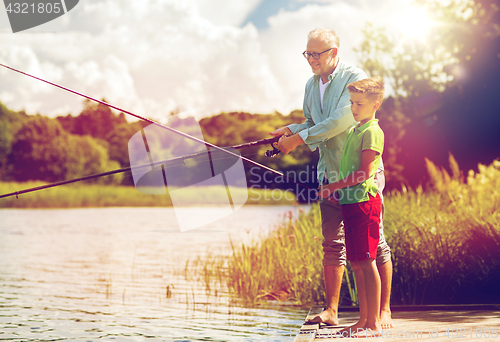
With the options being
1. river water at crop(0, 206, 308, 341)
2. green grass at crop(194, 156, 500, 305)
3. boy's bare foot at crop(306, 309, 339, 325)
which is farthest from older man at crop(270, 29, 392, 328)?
green grass at crop(194, 156, 500, 305)

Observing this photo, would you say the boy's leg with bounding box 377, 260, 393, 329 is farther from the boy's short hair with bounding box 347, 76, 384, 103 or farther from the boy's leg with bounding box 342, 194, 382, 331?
the boy's short hair with bounding box 347, 76, 384, 103

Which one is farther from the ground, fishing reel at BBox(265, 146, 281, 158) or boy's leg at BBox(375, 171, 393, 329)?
fishing reel at BBox(265, 146, 281, 158)

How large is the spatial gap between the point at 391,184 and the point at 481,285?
48.2 feet

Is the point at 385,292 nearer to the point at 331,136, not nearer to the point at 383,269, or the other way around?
the point at 383,269

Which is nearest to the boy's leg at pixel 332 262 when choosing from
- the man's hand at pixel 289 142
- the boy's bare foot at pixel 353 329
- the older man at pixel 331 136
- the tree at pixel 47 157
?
the older man at pixel 331 136

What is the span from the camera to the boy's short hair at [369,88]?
110 inches

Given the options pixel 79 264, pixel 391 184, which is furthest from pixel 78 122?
pixel 79 264

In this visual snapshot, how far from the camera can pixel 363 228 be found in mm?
2787

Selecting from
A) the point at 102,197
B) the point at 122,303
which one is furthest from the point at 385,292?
the point at 102,197

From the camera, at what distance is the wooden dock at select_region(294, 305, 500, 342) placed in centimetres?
281

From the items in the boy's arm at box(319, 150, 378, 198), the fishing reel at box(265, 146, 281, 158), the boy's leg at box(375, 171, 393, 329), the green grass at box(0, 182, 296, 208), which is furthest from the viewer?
the green grass at box(0, 182, 296, 208)

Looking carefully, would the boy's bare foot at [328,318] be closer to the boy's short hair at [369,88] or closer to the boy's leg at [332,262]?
the boy's leg at [332,262]

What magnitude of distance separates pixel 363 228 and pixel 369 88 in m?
0.77

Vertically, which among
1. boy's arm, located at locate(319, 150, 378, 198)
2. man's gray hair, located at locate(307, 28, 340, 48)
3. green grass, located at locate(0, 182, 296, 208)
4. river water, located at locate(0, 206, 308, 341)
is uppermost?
green grass, located at locate(0, 182, 296, 208)
